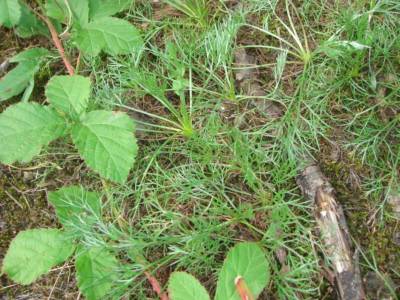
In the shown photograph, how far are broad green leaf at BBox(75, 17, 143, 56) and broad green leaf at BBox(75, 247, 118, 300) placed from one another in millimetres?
784

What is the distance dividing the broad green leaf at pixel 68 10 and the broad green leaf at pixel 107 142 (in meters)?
0.46

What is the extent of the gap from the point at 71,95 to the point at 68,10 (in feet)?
1.36

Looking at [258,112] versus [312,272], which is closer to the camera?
[312,272]

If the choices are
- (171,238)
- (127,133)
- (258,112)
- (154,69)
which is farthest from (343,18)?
(171,238)

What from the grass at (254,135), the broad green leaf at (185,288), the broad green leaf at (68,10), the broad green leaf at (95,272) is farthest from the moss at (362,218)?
the broad green leaf at (68,10)

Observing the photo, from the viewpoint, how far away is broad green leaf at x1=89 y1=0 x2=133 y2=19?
200 cm

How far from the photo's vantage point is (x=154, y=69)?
199 cm

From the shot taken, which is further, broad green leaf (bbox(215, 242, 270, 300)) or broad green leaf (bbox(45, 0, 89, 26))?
broad green leaf (bbox(45, 0, 89, 26))

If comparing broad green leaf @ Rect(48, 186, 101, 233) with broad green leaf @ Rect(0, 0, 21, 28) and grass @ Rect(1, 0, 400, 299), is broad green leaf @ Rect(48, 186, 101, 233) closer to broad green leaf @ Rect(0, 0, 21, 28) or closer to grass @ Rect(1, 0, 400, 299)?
grass @ Rect(1, 0, 400, 299)

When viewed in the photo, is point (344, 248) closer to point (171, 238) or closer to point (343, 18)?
point (171, 238)

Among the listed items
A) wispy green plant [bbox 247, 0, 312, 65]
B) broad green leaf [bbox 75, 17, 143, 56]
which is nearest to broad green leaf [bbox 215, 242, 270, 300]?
wispy green plant [bbox 247, 0, 312, 65]

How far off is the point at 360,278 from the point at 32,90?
1.48 m

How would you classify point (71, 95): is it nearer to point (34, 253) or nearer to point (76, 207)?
point (76, 207)

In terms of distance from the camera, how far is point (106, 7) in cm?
200
